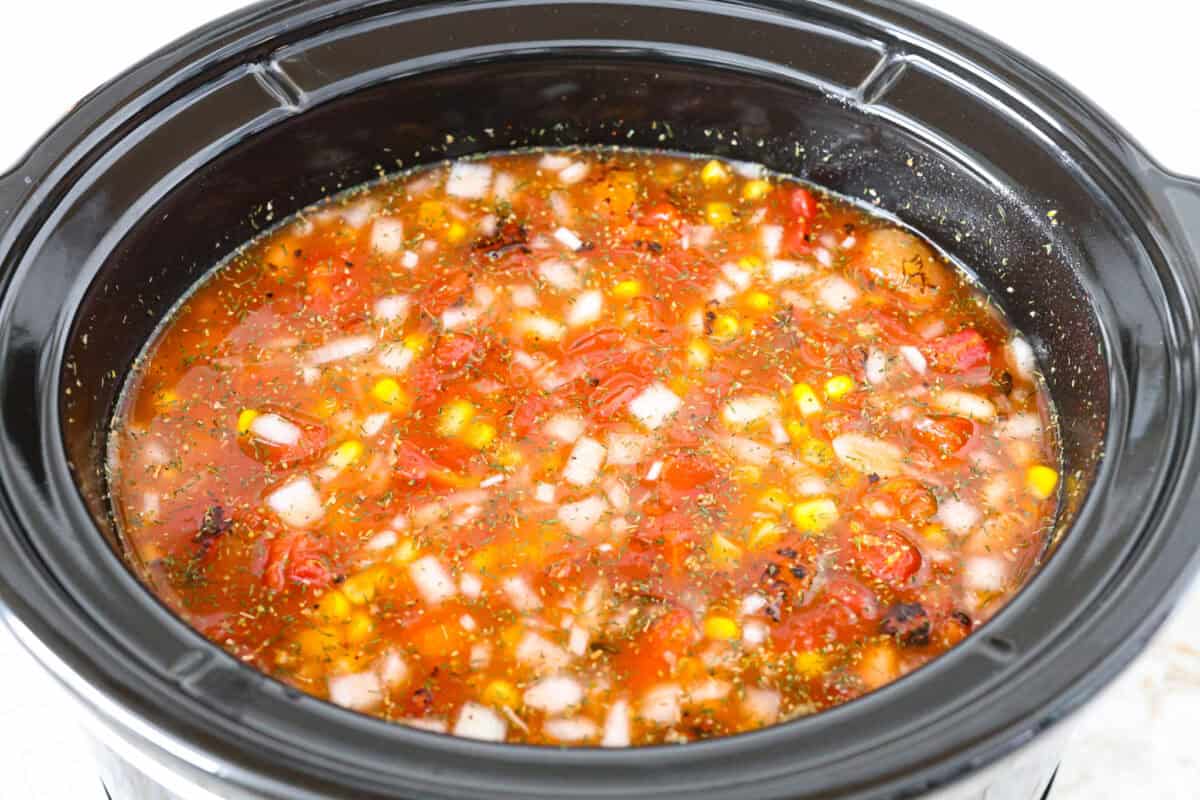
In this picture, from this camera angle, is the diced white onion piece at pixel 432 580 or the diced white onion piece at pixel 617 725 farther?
the diced white onion piece at pixel 432 580

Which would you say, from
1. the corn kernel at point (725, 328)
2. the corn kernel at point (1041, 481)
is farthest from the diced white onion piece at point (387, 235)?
the corn kernel at point (1041, 481)

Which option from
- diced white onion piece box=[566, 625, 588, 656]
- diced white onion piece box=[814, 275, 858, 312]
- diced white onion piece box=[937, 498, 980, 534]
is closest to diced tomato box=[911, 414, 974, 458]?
diced white onion piece box=[937, 498, 980, 534]

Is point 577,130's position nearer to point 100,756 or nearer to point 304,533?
point 304,533

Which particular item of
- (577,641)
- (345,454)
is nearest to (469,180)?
(345,454)

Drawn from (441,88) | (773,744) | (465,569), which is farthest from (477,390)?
(773,744)

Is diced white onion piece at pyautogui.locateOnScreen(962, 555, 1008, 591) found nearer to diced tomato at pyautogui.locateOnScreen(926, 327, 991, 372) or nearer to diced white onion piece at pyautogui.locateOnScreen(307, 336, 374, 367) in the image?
diced tomato at pyautogui.locateOnScreen(926, 327, 991, 372)

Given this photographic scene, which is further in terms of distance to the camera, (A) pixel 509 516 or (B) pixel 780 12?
(B) pixel 780 12

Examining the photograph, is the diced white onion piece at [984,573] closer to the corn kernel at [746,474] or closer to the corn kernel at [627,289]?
the corn kernel at [746,474]
